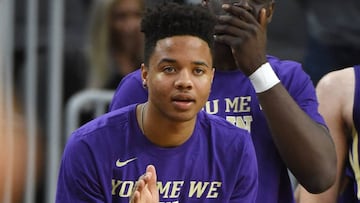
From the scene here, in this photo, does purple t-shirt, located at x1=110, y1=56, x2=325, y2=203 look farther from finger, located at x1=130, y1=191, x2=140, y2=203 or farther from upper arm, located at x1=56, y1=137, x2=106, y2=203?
finger, located at x1=130, y1=191, x2=140, y2=203

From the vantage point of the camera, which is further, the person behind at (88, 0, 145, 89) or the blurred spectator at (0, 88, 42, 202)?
the person behind at (88, 0, 145, 89)

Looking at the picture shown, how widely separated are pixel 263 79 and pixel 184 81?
1.54ft

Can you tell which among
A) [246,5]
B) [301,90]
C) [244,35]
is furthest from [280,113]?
[246,5]

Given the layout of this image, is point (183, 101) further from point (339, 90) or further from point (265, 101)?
point (339, 90)

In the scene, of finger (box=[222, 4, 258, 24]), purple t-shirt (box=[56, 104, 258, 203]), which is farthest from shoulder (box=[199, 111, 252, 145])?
finger (box=[222, 4, 258, 24])

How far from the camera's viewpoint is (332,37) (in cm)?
719

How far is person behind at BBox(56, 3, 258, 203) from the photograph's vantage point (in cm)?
411

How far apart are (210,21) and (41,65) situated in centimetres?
290

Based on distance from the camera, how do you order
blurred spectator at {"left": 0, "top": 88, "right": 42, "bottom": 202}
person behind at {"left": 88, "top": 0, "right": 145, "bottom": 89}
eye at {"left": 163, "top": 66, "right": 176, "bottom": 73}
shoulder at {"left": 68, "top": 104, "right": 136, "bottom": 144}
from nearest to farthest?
1. eye at {"left": 163, "top": 66, "right": 176, "bottom": 73}
2. shoulder at {"left": 68, "top": 104, "right": 136, "bottom": 144}
3. blurred spectator at {"left": 0, "top": 88, "right": 42, "bottom": 202}
4. person behind at {"left": 88, "top": 0, "right": 145, "bottom": 89}

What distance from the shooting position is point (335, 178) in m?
4.57

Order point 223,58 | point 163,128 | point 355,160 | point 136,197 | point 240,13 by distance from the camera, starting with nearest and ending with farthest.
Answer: point 136,197 < point 163,128 < point 240,13 < point 223,58 < point 355,160

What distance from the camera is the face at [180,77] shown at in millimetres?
4055

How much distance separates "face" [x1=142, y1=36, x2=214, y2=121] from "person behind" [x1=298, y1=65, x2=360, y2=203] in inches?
34.1

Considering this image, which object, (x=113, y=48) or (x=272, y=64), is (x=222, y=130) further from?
(x=113, y=48)
